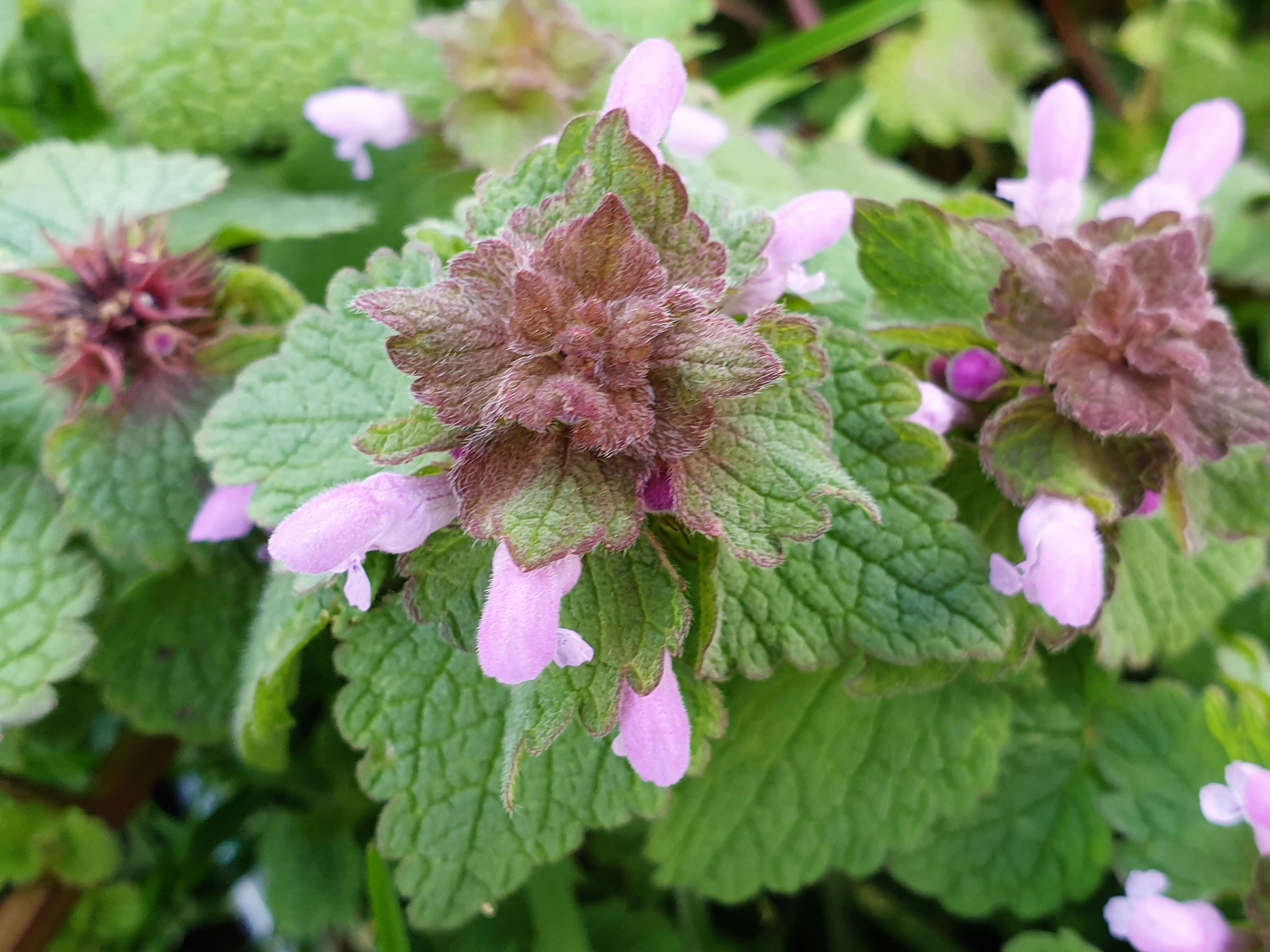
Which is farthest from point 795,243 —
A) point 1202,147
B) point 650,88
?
point 1202,147

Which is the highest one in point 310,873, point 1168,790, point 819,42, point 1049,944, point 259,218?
point 819,42

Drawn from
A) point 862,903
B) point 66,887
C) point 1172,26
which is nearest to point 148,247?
point 66,887

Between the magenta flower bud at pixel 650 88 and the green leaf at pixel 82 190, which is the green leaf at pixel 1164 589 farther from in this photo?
the green leaf at pixel 82 190

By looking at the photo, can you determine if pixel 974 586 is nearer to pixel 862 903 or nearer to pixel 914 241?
pixel 914 241

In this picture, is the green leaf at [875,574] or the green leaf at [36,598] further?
the green leaf at [36,598]

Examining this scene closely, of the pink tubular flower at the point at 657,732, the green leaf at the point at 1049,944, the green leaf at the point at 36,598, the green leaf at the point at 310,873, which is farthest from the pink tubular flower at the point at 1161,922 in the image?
the green leaf at the point at 36,598

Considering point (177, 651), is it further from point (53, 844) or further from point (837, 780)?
point (837, 780)

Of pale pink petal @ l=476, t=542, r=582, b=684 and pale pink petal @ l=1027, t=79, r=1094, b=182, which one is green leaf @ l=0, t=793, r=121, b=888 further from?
pale pink petal @ l=1027, t=79, r=1094, b=182
